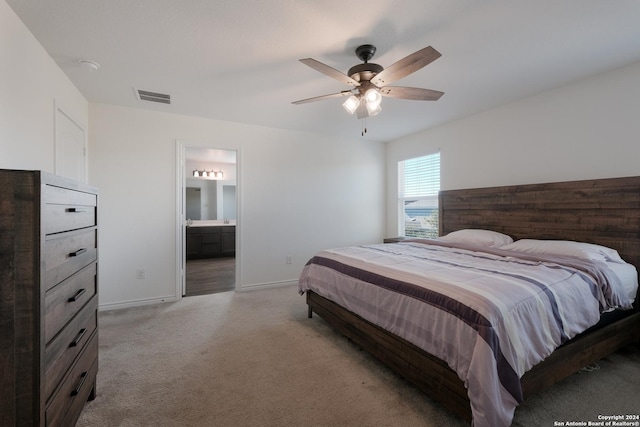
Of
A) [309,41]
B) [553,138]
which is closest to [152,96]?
[309,41]

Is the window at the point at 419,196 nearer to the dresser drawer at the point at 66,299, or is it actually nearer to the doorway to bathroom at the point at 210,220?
the doorway to bathroom at the point at 210,220

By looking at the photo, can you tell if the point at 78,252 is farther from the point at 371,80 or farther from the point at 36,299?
the point at 371,80

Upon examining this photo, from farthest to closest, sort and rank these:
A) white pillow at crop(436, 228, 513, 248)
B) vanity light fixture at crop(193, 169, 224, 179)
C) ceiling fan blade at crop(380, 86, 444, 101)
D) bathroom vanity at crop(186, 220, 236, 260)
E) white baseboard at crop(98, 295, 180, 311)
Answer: vanity light fixture at crop(193, 169, 224, 179), bathroom vanity at crop(186, 220, 236, 260), white baseboard at crop(98, 295, 180, 311), white pillow at crop(436, 228, 513, 248), ceiling fan blade at crop(380, 86, 444, 101)

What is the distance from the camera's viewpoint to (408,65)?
73.4 inches

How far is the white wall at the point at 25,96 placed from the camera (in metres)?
1.73

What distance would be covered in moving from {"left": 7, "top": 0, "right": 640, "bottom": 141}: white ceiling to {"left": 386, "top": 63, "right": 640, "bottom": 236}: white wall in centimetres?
19

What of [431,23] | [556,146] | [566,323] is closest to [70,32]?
[431,23]

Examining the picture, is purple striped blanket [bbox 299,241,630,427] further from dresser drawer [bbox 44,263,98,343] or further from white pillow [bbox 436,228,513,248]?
dresser drawer [bbox 44,263,98,343]

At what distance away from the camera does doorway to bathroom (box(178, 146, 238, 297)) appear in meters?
4.95

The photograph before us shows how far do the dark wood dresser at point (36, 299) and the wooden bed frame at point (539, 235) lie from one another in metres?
1.78

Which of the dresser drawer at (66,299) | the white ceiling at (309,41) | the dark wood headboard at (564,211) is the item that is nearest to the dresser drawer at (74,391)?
the dresser drawer at (66,299)

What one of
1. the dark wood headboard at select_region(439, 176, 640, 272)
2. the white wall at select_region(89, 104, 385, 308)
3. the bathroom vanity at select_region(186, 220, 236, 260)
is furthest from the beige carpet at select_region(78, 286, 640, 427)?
the bathroom vanity at select_region(186, 220, 236, 260)

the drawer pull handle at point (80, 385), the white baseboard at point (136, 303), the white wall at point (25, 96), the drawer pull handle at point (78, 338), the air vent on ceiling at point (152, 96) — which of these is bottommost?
the white baseboard at point (136, 303)

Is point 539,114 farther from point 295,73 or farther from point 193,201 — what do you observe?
point 193,201
